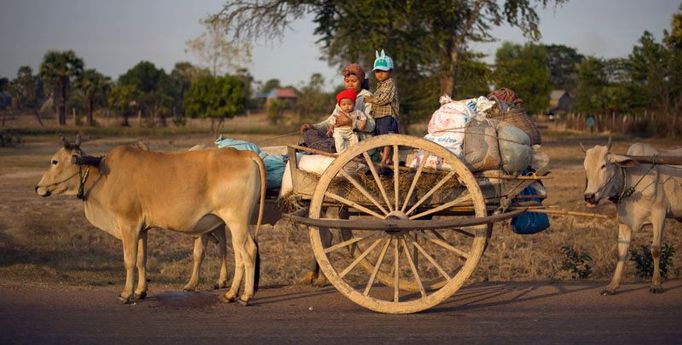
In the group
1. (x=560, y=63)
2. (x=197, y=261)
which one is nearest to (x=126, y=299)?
(x=197, y=261)

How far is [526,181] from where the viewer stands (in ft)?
25.3

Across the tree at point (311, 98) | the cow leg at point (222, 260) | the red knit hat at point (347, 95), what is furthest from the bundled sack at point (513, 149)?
the tree at point (311, 98)

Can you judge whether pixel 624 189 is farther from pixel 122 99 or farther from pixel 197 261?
pixel 122 99

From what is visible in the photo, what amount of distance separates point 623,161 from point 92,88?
5621 cm

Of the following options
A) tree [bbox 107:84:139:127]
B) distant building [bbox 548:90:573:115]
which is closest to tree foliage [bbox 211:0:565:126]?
tree [bbox 107:84:139:127]

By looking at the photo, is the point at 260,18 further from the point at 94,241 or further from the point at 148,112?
the point at 148,112

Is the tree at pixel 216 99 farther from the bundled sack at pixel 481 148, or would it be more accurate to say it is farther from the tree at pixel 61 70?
the bundled sack at pixel 481 148

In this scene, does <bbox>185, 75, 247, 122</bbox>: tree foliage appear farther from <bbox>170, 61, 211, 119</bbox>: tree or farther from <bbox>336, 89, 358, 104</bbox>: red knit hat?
<bbox>336, 89, 358, 104</bbox>: red knit hat

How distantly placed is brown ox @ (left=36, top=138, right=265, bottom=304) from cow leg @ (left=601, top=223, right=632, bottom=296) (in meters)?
3.40

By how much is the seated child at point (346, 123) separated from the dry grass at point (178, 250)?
4.47ft

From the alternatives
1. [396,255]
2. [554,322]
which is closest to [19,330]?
[396,255]

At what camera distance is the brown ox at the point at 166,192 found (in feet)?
25.6

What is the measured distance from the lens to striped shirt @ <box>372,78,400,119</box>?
27.6ft

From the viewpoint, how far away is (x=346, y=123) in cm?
795
